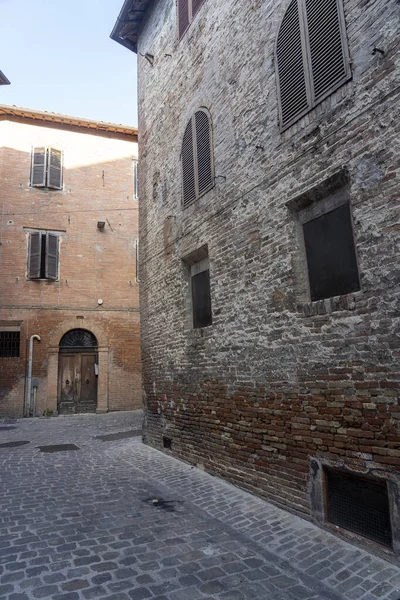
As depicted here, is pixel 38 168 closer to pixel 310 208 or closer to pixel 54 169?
pixel 54 169

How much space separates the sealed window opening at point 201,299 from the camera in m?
6.54

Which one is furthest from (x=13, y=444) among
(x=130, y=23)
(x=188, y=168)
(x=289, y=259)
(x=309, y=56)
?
(x=130, y=23)

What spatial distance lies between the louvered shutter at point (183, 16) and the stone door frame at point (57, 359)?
10484 mm

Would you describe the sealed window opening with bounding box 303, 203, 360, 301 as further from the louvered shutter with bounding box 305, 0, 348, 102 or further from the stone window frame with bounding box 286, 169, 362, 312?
the louvered shutter with bounding box 305, 0, 348, 102

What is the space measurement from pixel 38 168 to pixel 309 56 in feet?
45.7

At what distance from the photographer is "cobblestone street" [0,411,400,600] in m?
2.93

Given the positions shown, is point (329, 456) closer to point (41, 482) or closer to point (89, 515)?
point (89, 515)

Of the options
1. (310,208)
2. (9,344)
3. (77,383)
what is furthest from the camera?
(77,383)

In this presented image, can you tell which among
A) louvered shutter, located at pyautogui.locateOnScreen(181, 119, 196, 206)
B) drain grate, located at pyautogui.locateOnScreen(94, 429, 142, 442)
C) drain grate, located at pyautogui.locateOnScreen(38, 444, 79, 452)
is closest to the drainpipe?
drain grate, located at pyautogui.locateOnScreen(94, 429, 142, 442)

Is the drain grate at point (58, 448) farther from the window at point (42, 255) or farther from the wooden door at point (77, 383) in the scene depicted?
the window at point (42, 255)

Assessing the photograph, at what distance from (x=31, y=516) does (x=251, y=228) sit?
420cm

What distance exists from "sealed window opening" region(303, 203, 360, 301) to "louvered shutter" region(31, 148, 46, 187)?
1405 cm

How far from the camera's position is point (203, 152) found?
680cm

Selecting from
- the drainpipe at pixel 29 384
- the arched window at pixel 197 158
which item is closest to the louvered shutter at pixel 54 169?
the drainpipe at pixel 29 384
